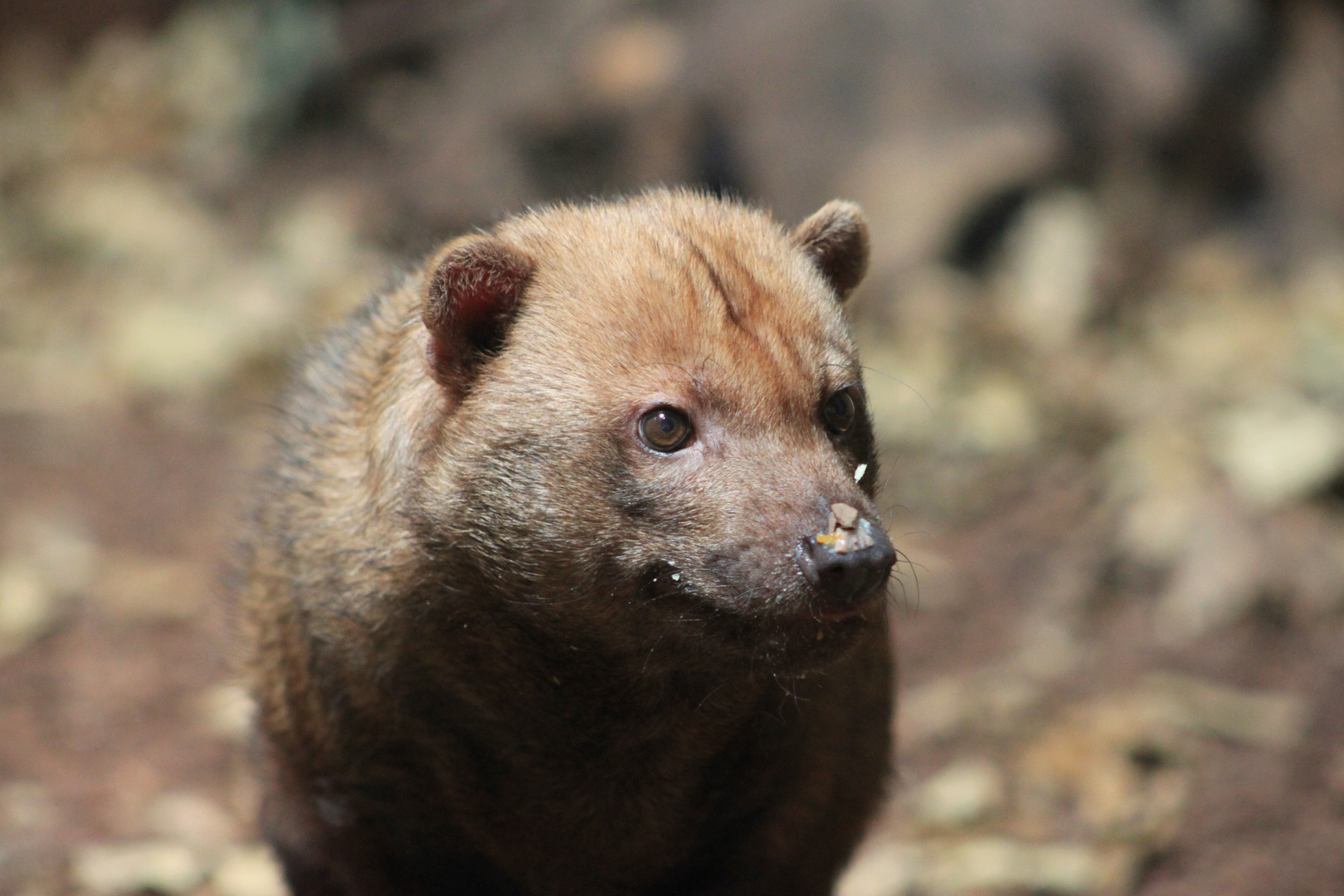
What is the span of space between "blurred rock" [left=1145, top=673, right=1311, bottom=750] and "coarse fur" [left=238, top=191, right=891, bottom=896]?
8.92 ft

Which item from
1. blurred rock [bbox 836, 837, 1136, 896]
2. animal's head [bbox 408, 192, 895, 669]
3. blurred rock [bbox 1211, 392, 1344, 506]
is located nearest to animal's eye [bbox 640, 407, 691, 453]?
animal's head [bbox 408, 192, 895, 669]

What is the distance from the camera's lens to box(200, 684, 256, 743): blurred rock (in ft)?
21.1

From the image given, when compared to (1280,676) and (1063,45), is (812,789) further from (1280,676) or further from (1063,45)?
(1063,45)

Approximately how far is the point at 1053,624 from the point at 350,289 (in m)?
5.95

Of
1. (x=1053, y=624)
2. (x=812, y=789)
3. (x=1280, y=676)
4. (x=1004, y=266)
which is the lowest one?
(x=812, y=789)

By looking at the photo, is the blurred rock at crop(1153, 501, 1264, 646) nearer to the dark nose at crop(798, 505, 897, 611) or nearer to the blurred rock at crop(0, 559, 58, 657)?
the dark nose at crop(798, 505, 897, 611)

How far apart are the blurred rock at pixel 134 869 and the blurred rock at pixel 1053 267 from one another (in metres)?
6.15

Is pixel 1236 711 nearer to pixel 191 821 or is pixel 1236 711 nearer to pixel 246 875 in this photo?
pixel 246 875

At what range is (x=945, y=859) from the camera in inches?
225

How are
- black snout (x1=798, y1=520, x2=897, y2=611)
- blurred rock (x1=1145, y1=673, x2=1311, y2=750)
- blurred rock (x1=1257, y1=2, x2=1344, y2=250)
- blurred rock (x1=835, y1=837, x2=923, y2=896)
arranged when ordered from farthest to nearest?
blurred rock (x1=1257, y1=2, x2=1344, y2=250), blurred rock (x1=1145, y1=673, x2=1311, y2=750), blurred rock (x1=835, y1=837, x2=923, y2=896), black snout (x1=798, y1=520, x2=897, y2=611)

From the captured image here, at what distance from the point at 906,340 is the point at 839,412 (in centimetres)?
547

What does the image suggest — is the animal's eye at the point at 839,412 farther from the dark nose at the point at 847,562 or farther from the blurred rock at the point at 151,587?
the blurred rock at the point at 151,587

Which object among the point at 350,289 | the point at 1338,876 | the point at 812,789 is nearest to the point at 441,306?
the point at 812,789

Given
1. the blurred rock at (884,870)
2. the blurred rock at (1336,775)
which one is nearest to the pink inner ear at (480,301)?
the blurred rock at (884,870)
